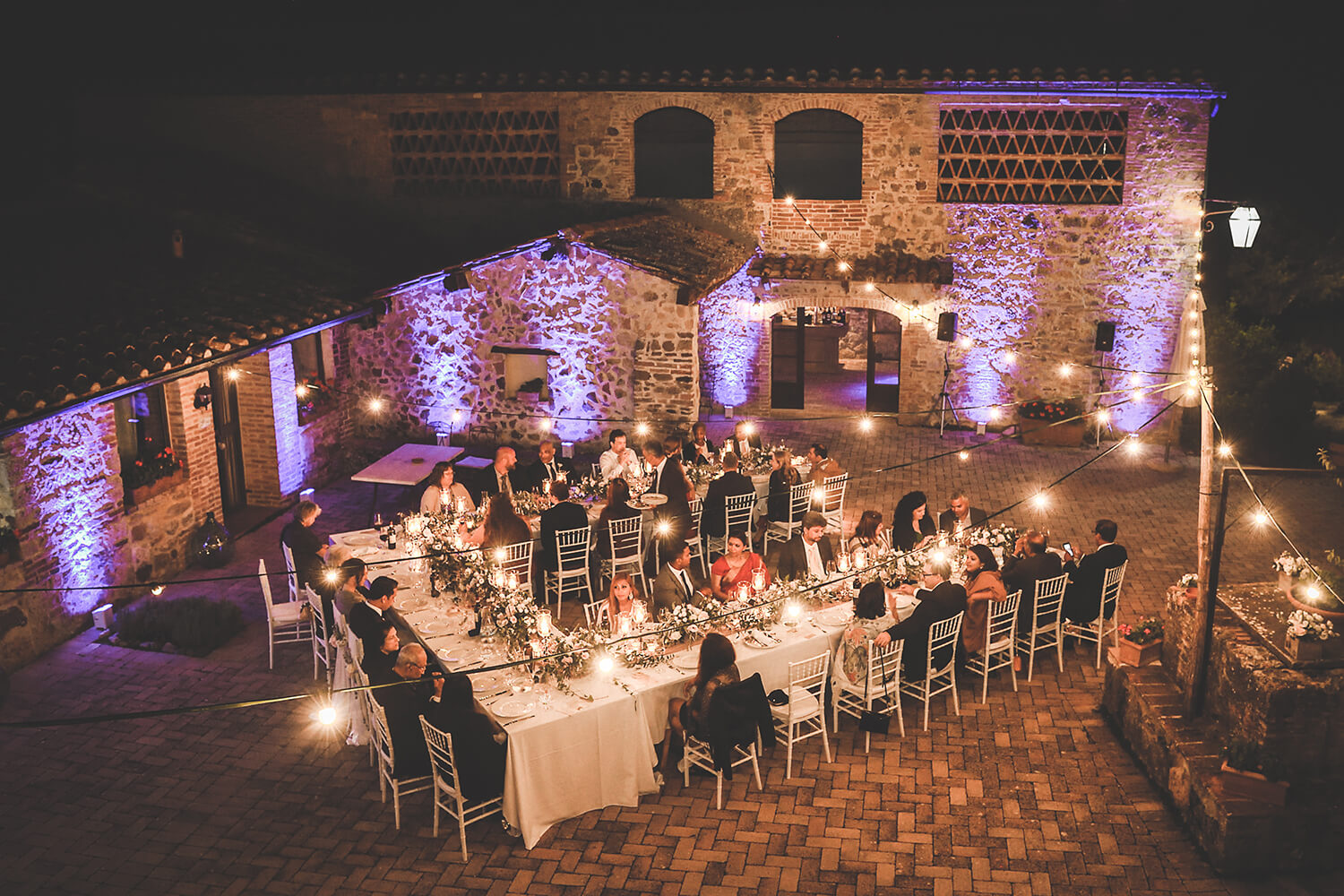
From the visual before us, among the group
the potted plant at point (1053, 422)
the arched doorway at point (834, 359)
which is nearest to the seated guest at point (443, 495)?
the arched doorway at point (834, 359)

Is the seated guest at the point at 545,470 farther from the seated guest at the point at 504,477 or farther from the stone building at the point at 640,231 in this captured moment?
the stone building at the point at 640,231

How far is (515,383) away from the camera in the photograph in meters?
15.8

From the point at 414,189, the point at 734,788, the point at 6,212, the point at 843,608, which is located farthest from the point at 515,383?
the point at 734,788

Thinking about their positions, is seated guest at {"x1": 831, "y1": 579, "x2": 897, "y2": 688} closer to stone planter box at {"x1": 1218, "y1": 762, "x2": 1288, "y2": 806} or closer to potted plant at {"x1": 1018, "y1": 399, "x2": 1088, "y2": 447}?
stone planter box at {"x1": 1218, "y1": 762, "x2": 1288, "y2": 806}

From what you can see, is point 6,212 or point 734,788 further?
point 6,212

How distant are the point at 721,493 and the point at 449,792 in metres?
5.07

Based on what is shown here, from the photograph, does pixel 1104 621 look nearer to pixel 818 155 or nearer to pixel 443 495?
pixel 443 495

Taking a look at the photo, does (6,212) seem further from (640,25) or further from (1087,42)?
(1087,42)

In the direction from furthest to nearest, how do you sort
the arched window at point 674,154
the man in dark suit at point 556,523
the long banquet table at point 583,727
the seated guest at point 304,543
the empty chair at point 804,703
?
1. the arched window at point 674,154
2. the man in dark suit at point 556,523
3. the seated guest at point 304,543
4. the empty chair at point 804,703
5. the long banquet table at point 583,727

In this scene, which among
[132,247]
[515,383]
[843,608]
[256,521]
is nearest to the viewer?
[843,608]

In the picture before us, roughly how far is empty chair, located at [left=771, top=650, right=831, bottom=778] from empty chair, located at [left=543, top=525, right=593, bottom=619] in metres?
2.76

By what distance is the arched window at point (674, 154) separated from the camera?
1675 cm

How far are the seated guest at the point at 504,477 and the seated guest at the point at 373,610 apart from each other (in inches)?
106

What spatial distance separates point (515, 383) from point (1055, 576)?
8746 millimetres
